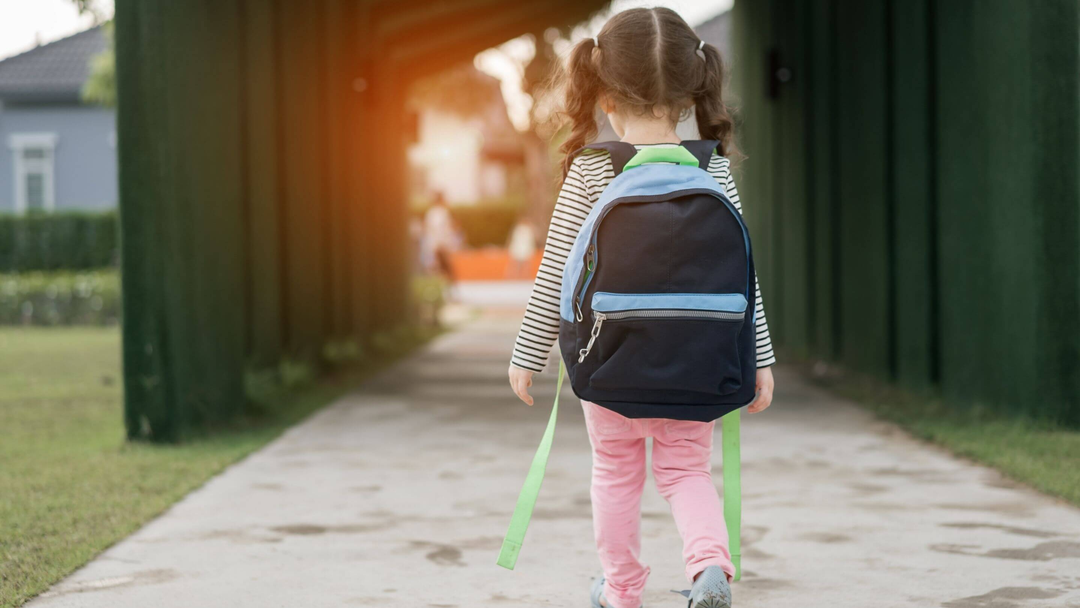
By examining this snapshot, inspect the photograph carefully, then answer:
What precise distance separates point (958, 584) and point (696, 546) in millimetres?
1077

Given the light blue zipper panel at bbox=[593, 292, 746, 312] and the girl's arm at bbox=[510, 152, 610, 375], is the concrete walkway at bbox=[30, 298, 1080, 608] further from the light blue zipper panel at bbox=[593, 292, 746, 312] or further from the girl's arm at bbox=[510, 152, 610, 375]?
the light blue zipper panel at bbox=[593, 292, 746, 312]

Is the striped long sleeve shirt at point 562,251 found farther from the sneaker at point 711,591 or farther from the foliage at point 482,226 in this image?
the foliage at point 482,226

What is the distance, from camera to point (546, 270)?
2.88 m

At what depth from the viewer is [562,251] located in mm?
2881

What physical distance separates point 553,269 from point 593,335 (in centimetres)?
25

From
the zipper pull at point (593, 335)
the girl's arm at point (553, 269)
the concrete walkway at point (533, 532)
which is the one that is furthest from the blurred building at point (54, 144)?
the zipper pull at point (593, 335)

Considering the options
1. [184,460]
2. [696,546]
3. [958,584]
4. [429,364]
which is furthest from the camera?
[429,364]

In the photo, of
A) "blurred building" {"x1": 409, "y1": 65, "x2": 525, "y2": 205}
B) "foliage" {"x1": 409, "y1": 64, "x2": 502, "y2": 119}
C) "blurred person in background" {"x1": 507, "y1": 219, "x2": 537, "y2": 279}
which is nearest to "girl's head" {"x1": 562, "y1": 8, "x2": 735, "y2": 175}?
"foliage" {"x1": 409, "y1": 64, "x2": 502, "y2": 119}

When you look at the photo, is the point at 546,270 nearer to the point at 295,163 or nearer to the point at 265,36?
the point at 265,36

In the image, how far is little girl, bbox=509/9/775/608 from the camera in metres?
2.84

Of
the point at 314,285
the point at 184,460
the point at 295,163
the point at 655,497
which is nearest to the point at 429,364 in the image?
the point at 314,285

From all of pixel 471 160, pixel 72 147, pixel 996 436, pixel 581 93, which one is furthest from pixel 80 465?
pixel 471 160

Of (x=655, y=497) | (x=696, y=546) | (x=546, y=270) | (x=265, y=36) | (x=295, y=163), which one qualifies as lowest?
(x=655, y=497)

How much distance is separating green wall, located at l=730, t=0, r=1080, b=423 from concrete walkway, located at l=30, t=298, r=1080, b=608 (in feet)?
2.68
